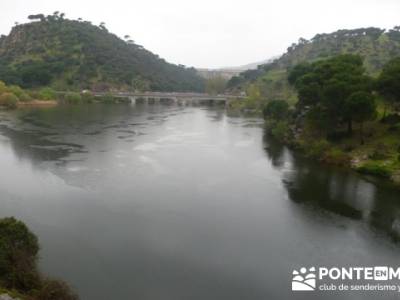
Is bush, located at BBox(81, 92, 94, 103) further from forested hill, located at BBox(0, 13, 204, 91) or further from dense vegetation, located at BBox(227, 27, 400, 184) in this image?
dense vegetation, located at BBox(227, 27, 400, 184)

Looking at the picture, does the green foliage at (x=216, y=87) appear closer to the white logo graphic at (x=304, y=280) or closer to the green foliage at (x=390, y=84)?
the green foliage at (x=390, y=84)

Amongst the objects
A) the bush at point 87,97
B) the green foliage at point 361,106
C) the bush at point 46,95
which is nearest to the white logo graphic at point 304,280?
the green foliage at point 361,106

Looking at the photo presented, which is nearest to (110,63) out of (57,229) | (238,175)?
(238,175)

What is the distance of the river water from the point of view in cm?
1973

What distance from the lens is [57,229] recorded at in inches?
965

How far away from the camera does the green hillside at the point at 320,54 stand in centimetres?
10538

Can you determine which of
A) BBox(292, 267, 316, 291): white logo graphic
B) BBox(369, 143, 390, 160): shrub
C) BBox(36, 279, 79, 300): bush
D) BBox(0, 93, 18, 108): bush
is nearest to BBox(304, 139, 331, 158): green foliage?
BBox(369, 143, 390, 160): shrub

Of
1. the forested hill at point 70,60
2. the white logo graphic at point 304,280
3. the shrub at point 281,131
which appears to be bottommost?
the white logo graphic at point 304,280

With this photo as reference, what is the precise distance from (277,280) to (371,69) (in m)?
91.7

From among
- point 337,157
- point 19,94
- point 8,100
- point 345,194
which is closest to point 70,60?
point 19,94

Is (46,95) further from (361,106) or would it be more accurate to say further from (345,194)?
(345,194)

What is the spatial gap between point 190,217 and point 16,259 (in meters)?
12.7

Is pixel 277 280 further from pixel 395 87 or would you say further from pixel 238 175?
pixel 395 87

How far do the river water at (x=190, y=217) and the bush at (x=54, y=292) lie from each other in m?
1.77
